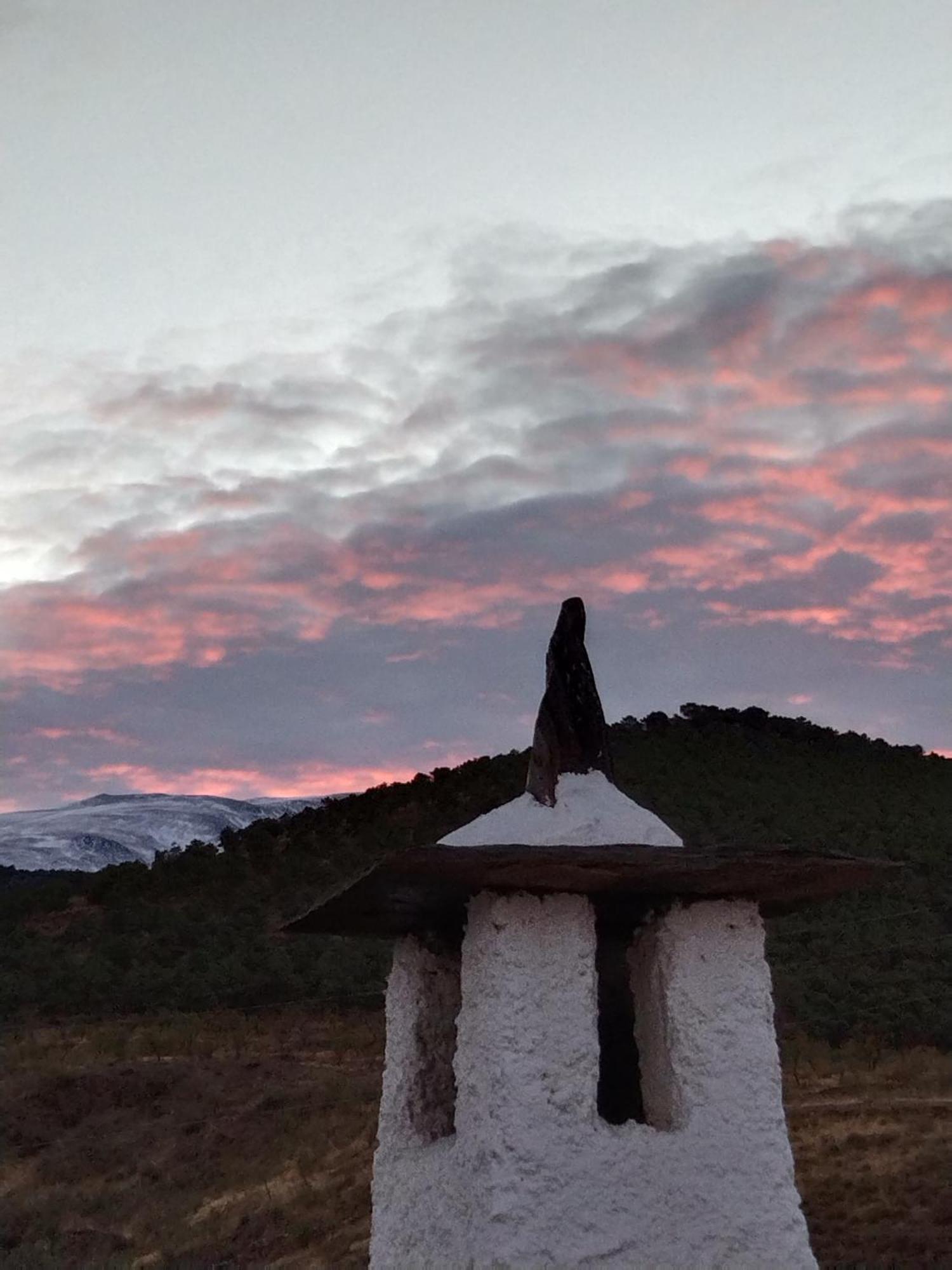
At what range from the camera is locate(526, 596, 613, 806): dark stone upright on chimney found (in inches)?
318

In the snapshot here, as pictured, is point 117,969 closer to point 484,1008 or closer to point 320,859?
point 320,859

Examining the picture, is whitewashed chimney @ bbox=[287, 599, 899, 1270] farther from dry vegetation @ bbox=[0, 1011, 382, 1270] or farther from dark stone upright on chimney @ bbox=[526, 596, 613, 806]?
dry vegetation @ bbox=[0, 1011, 382, 1270]

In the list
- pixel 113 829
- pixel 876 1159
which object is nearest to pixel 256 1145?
pixel 876 1159

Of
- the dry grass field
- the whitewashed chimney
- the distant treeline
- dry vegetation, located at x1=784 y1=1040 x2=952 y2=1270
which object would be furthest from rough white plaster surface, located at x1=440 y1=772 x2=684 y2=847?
the distant treeline

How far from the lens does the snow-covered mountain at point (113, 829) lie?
43.3m

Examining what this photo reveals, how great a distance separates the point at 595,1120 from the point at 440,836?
2435 cm

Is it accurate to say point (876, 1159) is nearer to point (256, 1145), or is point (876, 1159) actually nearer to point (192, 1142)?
point (256, 1145)

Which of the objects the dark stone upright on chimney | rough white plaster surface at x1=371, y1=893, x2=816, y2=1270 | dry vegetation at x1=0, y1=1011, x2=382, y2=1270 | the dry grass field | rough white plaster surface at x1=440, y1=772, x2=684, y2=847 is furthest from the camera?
dry vegetation at x1=0, y1=1011, x2=382, y2=1270

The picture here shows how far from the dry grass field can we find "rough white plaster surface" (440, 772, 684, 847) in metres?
6.79

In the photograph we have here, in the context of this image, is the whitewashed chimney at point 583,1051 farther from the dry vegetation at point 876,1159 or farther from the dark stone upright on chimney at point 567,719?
the dry vegetation at point 876,1159

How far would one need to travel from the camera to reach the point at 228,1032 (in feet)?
83.6

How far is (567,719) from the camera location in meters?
8.18

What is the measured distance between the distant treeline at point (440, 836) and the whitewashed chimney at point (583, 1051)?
45.5 ft

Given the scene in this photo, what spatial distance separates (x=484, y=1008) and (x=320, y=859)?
94.5 ft
